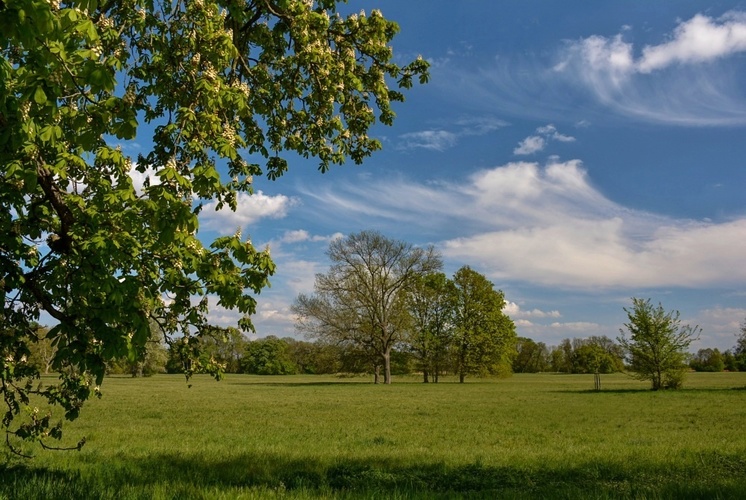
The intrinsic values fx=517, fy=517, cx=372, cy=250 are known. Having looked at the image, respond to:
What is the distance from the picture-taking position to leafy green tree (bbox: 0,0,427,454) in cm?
411

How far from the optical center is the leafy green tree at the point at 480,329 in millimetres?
67000

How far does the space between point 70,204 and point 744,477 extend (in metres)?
11.8

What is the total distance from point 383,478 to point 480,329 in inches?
2361

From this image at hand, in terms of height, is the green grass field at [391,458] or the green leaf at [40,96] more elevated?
the green leaf at [40,96]

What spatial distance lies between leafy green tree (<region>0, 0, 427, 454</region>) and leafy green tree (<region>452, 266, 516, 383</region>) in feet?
200

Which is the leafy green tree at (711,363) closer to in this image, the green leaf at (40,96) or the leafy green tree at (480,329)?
the leafy green tree at (480,329)

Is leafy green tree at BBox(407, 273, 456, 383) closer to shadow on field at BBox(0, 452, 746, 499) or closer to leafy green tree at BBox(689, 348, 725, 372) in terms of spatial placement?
shadow on field at BBox(0, 452, 746, 499)

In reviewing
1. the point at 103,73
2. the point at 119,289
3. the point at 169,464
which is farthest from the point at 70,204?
the point at 169,464

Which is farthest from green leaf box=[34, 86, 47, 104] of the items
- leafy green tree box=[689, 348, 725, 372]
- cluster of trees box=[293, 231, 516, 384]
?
leafy green tree box=[689, 348, 725, 372]

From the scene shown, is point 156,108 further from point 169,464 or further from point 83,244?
point 169,464

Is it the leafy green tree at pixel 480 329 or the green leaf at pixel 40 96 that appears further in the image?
the leafy green tree at pixel 480 329

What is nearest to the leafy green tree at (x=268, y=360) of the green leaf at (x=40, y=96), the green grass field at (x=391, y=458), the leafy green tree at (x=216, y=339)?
the green grass field at (x=391, y=458)

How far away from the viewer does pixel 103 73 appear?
3906mm

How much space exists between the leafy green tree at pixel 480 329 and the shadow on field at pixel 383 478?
56090mm
